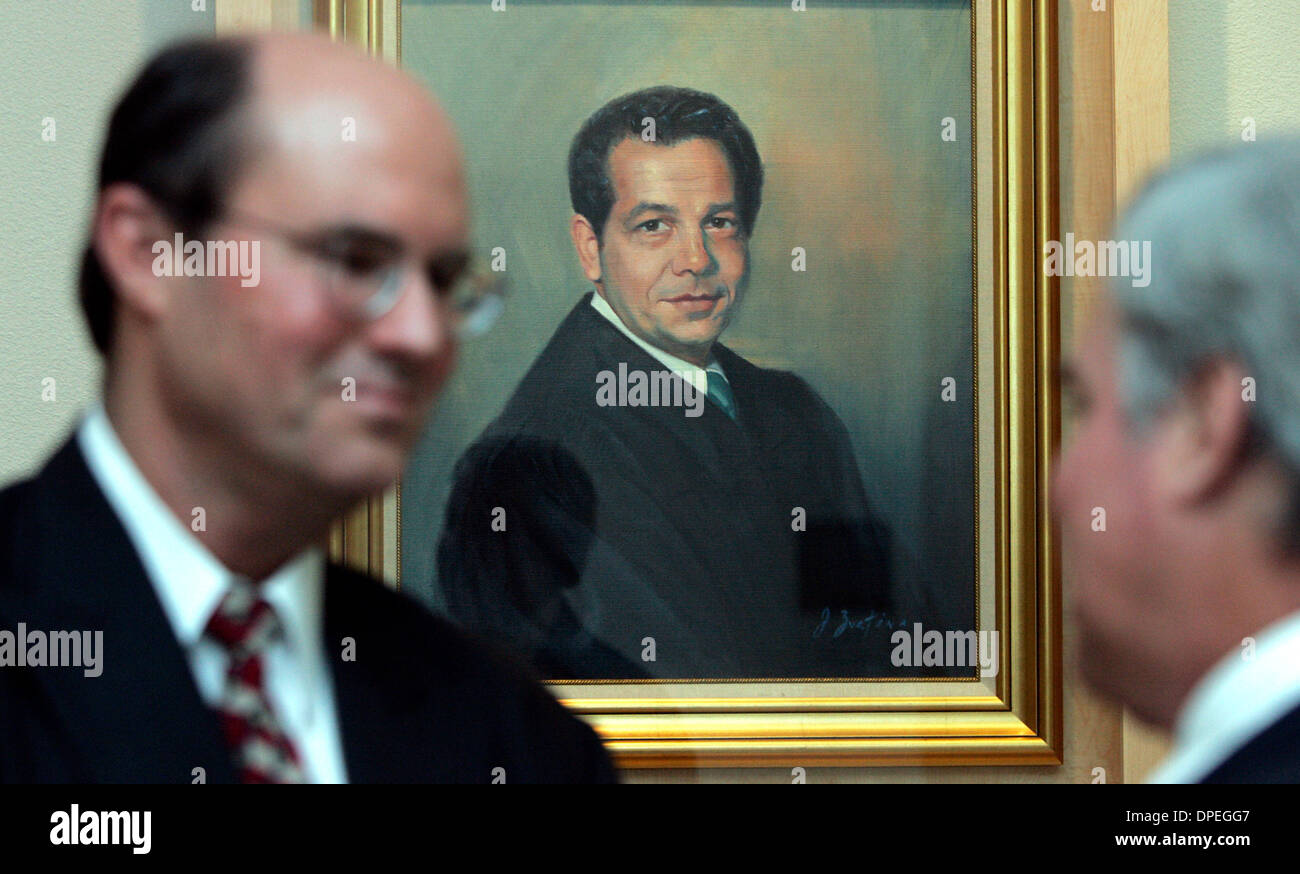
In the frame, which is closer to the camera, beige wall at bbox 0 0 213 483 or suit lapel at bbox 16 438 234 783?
suit lapel at bbox 16 438 234 783

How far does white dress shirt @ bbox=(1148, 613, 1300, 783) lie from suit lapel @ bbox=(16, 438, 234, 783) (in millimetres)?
611

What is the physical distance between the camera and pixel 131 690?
2.33ft

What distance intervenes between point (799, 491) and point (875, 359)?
0.17 meters

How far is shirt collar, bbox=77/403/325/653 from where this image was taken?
0.72m

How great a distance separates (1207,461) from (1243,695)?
0.14 metres

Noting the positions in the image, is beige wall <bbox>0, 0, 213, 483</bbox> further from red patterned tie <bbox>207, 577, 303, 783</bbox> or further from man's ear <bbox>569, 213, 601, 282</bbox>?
red patterned tie <bbox>207, 577, 303, 783</bbox>

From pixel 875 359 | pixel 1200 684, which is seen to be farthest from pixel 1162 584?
pixel 875 359

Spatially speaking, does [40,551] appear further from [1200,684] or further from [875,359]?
[875,359]

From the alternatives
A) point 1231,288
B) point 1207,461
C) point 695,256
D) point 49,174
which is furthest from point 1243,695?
point 49,174

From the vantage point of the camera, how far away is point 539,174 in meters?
1.32
